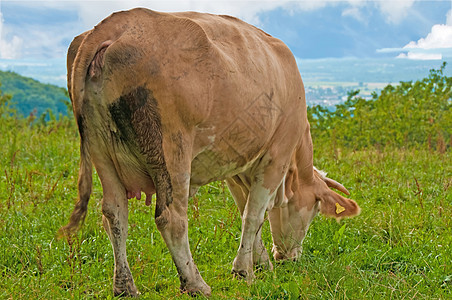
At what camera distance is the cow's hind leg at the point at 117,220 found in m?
3.86

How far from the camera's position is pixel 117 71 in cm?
344

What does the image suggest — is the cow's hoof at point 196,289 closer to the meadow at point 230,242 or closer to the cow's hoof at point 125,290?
the meadow at point 230,242

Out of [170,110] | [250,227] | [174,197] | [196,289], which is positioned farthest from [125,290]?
[170,110]

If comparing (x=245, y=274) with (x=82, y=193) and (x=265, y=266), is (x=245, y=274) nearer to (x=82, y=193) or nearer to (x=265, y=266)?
(x=265, y=266)

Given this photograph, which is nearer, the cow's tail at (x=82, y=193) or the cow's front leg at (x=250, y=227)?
the cow's tail at (x=82, y=193)

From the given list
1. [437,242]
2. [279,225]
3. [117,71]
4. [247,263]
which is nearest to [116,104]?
[117,71]

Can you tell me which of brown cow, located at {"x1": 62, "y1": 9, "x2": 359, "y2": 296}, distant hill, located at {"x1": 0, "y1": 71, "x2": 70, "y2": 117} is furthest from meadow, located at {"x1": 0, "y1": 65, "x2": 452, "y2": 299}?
distant hill, located at {"x1": 0, "y1": 71, "x2": 70, "y2": 117}

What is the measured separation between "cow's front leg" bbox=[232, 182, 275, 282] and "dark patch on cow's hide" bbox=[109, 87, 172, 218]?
1.27 metres

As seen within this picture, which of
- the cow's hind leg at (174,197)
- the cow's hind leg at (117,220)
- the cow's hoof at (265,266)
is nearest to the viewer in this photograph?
the cow's hind leg at (174,197)

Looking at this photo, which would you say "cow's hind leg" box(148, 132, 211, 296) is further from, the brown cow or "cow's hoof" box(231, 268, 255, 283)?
"cow's hoof" box(231, 268, 255, 283)

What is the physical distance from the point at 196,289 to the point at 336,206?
6.61ft

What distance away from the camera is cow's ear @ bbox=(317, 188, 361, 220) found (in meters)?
5.44

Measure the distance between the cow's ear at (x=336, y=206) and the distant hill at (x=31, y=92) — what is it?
5952 centimetres

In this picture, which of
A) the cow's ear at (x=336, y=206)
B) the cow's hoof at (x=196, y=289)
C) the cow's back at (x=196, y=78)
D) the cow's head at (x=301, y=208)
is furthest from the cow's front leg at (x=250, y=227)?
the cow's ear at (x=336, y=206)
